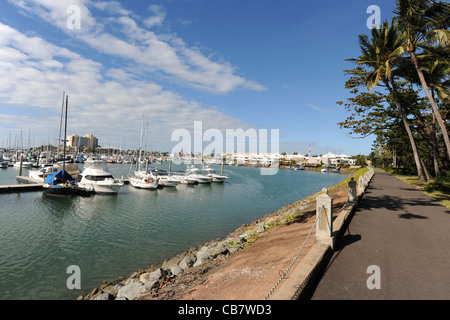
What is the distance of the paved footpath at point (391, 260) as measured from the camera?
16.7ft

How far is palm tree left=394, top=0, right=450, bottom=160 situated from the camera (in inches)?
639

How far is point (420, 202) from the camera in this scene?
49.8 feet

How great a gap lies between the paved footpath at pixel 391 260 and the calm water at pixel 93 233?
10.2 m

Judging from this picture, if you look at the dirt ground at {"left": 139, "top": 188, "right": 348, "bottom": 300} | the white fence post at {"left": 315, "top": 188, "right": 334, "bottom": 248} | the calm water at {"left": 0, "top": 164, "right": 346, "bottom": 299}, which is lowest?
the calm water at {"left": 0, "top": 164, "right": 346, "bottom": 299}

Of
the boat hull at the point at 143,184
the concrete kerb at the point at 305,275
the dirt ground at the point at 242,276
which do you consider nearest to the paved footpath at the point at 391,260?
the concrete kerb at the point at 305,275

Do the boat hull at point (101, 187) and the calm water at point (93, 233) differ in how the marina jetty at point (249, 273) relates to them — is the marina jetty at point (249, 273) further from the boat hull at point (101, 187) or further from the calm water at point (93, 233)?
the boat hull at point (101, 187)

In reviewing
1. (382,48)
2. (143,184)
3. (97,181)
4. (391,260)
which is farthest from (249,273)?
(143,184)

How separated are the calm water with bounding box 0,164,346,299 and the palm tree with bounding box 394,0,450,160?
1788 centimetres

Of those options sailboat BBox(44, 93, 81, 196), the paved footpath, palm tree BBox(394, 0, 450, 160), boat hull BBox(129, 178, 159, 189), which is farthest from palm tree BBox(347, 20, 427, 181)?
sailboat BBox(44, 93, 81, 196)

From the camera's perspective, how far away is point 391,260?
6609 millimetres

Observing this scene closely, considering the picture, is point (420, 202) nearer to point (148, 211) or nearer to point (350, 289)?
point (350, 289)

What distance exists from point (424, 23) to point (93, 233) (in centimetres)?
3005

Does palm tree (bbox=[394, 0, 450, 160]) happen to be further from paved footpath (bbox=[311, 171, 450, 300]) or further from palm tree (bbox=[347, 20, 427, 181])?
paved footpath (bbox=[311, 171, 450, 300])
